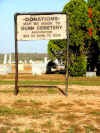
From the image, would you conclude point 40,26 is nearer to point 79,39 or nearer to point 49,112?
point 49,112

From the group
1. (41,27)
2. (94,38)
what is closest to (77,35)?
(94,38)

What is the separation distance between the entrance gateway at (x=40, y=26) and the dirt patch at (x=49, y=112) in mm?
2156

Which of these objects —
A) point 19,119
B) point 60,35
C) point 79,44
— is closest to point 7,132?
point 19,119

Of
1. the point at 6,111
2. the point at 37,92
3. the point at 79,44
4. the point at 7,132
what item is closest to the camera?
the point at 7,132

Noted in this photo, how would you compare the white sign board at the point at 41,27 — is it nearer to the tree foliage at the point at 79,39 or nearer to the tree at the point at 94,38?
the tree foliage at the point at 79,39

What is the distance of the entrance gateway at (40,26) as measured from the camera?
49.2 ft

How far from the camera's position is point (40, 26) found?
15.1 m

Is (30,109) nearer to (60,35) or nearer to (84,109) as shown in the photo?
(84,109)

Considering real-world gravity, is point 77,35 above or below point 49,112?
above

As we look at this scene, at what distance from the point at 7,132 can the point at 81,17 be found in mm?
24235

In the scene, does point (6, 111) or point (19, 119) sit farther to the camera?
point (6, 111)

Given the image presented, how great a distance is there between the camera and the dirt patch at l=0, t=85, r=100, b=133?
9.65 m

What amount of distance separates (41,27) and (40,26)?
2.1 inches

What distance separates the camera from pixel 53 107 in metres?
12.5
